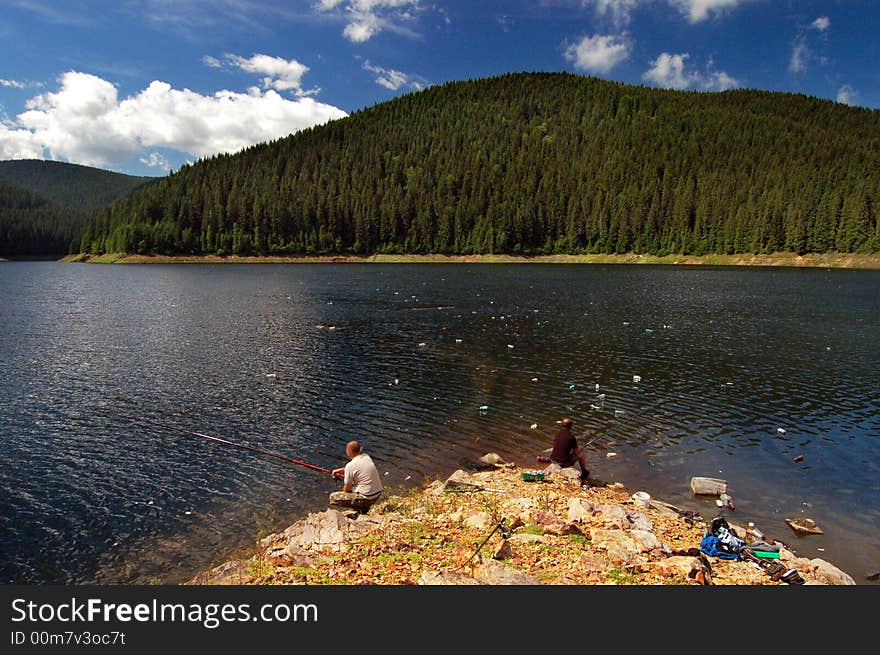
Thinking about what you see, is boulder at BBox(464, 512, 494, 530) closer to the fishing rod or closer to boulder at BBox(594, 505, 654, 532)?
boulder at BBox(594, 505, 654, 532)

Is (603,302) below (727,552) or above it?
above

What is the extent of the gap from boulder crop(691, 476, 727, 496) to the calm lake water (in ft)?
1.29

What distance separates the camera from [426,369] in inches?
1451

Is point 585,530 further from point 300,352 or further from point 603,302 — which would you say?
point 603,302

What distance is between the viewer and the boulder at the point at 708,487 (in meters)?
18.3

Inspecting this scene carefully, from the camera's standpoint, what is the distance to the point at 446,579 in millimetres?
10688

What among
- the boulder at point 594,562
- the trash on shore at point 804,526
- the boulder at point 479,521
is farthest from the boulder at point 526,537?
the trash on shore at point 804,526

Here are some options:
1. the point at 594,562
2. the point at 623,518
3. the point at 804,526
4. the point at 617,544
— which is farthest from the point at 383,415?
the point at 804,526

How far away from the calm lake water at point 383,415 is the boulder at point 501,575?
7.53 m

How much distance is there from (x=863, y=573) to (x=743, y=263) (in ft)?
607

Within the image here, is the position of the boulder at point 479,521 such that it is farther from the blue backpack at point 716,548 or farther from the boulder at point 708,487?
the boulder at point 708,487

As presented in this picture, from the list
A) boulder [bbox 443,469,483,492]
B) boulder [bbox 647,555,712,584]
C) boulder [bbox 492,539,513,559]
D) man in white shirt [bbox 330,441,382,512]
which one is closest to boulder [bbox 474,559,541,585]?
boulder [bbox 492,539,513,559]

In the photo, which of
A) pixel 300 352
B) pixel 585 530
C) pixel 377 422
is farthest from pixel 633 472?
pixel 300 352

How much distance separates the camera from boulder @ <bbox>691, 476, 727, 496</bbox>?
18281mm
